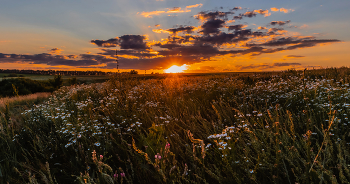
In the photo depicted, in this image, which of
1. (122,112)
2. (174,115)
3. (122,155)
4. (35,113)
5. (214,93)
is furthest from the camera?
(214,93)

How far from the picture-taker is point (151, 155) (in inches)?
97.4

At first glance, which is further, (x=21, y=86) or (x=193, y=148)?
(x=21, y=86)

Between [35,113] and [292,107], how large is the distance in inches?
306

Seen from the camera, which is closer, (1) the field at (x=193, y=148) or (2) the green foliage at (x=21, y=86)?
(1) the field at (x=193, y=148)

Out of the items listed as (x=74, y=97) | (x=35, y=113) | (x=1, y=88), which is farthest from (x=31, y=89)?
(x=35, y=113)

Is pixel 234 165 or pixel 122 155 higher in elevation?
pixel 234 165

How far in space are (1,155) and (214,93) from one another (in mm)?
6129

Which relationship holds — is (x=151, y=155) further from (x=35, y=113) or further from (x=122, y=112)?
(x=35, y=113)

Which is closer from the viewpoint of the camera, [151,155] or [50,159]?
[151,155]

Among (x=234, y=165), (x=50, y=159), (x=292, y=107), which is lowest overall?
(x=50, y=159)

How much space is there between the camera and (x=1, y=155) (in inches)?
130

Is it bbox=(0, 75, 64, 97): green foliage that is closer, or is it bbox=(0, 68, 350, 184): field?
bbox=(0, 68, 350, 184): field

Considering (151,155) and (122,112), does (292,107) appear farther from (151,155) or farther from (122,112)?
(122,112)

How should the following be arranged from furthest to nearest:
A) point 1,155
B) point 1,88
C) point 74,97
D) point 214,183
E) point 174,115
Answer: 1. point 1,88
2. point 74,97
3. point 174,115
4. point 1,155
5. point 214,183
